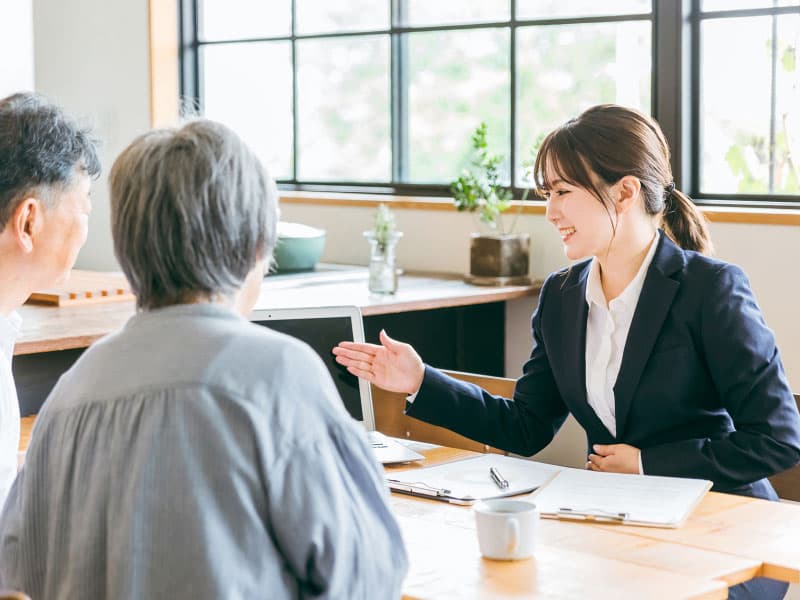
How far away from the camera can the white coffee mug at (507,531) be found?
1555 millimetres

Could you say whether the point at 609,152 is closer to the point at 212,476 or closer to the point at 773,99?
the point at 212,476

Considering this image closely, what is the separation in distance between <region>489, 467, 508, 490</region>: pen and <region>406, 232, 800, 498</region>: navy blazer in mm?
257

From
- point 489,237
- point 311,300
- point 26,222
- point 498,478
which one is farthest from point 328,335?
point 489,237

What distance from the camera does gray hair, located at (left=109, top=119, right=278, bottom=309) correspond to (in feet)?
3.85

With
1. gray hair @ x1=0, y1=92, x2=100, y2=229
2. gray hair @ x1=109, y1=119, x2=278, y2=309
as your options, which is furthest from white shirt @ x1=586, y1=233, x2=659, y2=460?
gray hair @ x1=109, y1=119, x2=278, y2=309

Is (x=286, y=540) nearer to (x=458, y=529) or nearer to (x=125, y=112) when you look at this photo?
(x=458, y=529)

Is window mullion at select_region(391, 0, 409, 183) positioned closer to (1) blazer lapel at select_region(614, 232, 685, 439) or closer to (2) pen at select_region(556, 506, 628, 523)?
(1) blazer lapel at select_region(614, 232, 685, 439)

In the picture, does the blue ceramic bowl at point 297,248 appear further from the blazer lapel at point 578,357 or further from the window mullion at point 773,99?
the blazer lapel at point 578,357

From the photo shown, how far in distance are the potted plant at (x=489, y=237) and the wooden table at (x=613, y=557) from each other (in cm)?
212

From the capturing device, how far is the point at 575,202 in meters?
2.24

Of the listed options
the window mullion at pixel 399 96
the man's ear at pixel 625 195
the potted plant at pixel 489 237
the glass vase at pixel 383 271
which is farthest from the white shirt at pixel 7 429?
the window mullion at pixel 399 96

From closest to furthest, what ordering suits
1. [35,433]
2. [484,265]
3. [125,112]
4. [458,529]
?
[35,433]
[458,529]
[484,265]
[125,112]

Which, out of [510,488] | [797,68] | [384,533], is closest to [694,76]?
[797,68]

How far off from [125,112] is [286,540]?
445 centimetres
